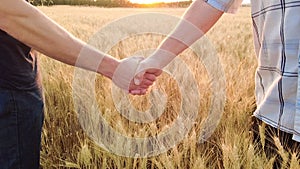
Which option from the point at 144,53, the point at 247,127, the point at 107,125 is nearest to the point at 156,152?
the point at 107,125

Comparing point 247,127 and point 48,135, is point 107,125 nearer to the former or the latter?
point 48,135

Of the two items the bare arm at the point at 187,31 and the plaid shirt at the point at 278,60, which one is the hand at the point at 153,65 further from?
the plaid shirt at the point at 278,60

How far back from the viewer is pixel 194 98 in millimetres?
1193

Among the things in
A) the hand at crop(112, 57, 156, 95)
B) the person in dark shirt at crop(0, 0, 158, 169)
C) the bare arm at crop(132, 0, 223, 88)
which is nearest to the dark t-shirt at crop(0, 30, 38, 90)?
the person in dark shirt at crop(0, 0, 158, 169)

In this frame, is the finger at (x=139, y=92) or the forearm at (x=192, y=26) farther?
the finger at (x=139, y=92)

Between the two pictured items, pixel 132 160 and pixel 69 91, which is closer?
pixel 132 160

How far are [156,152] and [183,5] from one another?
46.3 ft

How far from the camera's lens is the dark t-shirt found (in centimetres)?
85

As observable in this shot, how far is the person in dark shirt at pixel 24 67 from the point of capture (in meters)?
0.83

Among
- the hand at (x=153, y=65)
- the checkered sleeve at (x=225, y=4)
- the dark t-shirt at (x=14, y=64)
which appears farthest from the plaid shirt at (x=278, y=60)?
the dark t-shirt at (x=14, y=64)

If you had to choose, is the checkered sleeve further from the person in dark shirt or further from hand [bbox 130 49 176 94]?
the person in dark shirt

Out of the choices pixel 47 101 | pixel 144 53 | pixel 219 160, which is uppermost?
pixel 144 53

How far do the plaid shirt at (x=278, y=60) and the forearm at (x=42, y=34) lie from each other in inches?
14.0

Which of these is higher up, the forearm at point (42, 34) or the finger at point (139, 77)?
the forearm at point (42, 34)
